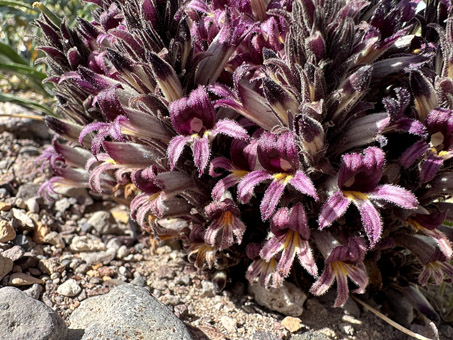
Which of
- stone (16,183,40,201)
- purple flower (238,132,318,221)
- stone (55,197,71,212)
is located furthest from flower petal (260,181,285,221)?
stone (16,183,40,201)

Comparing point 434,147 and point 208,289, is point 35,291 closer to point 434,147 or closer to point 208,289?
Result: point 208,289

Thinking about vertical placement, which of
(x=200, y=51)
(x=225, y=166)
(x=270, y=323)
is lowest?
(x=270, y=323)

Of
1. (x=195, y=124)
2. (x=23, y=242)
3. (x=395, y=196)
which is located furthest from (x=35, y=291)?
(x=395, y=196)

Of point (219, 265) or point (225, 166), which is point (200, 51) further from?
point (219, 265)

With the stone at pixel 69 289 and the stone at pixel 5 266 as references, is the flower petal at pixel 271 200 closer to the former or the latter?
the stone at pixel 69 289

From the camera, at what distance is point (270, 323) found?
2828 millimetres

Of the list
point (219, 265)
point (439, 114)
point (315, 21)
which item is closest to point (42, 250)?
point (219, 265)

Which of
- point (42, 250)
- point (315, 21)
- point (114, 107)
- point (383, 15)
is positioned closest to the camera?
point (315, 21)

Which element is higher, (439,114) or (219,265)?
(439,114)

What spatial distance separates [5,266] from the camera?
8.95 ft

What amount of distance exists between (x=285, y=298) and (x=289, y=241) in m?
0.55

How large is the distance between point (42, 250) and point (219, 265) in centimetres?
115

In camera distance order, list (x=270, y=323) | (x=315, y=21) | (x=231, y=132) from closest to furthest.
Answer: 1. (x=315, y=21)
2. (x=231, y=132)
3. (x=270, y=323)

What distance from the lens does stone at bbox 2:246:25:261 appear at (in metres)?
2.81
